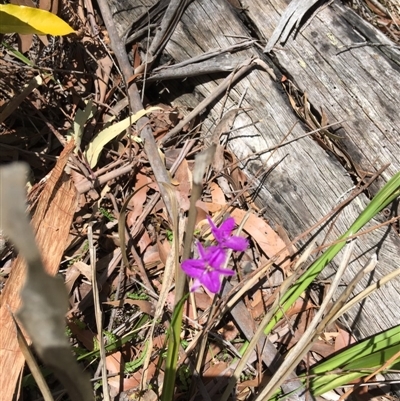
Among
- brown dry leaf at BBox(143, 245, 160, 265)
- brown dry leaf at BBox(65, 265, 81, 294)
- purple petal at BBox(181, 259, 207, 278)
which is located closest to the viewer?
purple petal at BBox(181, 259, 207, 278)

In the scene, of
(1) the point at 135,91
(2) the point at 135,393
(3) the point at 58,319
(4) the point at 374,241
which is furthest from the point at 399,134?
(3) the point at 58,319

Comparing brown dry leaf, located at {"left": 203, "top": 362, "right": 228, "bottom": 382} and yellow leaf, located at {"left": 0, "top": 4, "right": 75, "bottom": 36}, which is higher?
yellow leaf, located at {"left": 0, "top": 4, "right": 75, "bottom": 36}

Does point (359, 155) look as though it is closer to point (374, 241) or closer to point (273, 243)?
point (374, 241)

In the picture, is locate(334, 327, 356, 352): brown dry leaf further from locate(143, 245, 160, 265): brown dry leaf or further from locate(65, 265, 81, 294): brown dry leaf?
locate(65, 265, 81, 294): brown dry leaf

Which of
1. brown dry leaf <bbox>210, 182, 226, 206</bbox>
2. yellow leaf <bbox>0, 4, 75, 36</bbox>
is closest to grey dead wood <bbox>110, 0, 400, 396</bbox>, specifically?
brown dry leaf <bbox>210, 182, 226, 206</bbox>

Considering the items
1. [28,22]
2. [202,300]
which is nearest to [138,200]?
[202,300]

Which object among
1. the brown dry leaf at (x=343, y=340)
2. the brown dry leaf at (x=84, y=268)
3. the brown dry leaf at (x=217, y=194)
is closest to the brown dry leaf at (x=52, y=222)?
the brown dry leaf at (x=84, y=268)

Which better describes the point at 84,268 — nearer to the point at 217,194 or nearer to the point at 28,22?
the point at 217,194

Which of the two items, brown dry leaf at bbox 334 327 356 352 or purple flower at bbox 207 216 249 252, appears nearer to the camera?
purple flower at bbox 207 216 249 252
